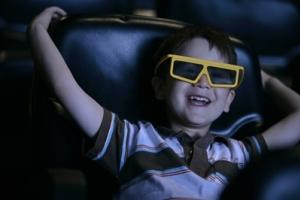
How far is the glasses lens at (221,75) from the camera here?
128cm

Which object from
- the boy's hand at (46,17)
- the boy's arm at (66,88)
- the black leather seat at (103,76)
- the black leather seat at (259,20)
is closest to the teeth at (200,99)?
the black leather seat at (103,76)

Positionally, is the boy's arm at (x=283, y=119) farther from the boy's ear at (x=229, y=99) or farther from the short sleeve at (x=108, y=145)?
the short sleeve at (x=108, y=145)

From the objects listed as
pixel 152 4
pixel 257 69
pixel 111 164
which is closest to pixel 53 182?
pixel 111 164

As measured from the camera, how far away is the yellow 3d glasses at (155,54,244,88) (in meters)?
1.27

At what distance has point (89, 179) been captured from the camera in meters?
1.26

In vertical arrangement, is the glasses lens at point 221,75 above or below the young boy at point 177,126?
above

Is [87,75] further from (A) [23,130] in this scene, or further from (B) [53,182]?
(A) [23,130]

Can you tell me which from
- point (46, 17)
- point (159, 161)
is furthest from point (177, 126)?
point (46, 17)

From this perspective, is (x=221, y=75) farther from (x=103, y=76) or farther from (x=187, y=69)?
(x=103, y=76)

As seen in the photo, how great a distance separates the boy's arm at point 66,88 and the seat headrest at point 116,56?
1.8 inches

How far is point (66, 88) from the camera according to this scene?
1.17 metres

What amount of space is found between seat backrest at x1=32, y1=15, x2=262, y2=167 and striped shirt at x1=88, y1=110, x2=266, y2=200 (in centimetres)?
6

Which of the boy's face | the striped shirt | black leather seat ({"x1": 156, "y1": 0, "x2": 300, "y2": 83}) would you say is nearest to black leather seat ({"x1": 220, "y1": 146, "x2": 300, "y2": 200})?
the striped shirt

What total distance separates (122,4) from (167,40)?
2.54ft
